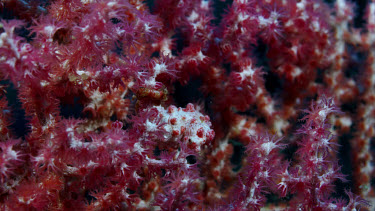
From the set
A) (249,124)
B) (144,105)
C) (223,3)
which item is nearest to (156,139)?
(144,105)

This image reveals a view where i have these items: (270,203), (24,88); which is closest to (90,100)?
(24,88)

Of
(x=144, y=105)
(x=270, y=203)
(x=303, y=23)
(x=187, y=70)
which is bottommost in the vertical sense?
(x=270, y=203)

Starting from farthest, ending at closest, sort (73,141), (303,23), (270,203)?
1. (270,203)
2. (303,23)
3. (73,141)

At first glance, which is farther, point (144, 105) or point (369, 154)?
point (369, 154)

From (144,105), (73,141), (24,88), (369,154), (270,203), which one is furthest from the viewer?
(369,154)

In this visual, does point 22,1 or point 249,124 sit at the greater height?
point 22,1

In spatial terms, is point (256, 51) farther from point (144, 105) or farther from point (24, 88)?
point (24, 88)

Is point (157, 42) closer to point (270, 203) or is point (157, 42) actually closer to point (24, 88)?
point (24, 88)
